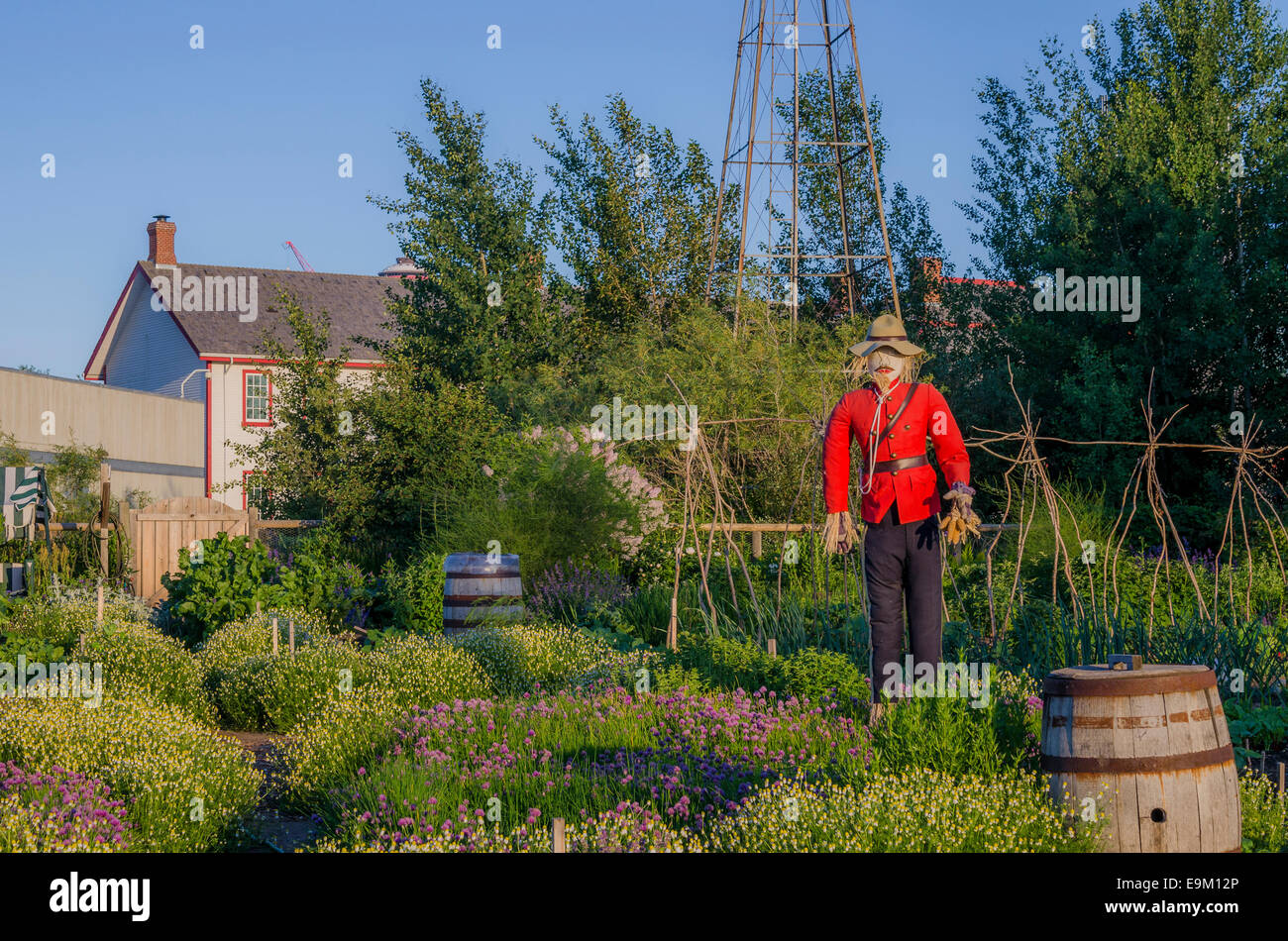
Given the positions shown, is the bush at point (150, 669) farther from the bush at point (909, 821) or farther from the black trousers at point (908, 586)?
the bush at point (909, 821)

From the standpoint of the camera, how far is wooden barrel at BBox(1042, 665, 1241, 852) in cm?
387

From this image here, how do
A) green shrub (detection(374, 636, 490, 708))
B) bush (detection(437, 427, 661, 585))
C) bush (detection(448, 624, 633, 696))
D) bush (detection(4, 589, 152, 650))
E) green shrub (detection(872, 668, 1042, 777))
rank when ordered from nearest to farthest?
green shrub (detection(872, 668, 1042, 777)) < green shrub (detection(374, 636, 490, 708)) < bush (detection(448, 624, 633, 696)) < bush (detection(4, 589, 152, 650)) < bush (detection(437, 427, 661, 585))

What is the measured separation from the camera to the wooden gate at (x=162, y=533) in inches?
550

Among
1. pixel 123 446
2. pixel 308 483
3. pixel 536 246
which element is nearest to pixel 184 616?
pixel 308 483

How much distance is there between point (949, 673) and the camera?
5688mm

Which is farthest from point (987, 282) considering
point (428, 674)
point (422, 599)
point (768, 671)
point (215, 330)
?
point (215, 330)

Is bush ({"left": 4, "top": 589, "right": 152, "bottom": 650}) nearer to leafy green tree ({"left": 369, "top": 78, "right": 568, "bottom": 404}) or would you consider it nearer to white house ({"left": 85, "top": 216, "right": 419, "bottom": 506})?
leafy green tree ({"left": 369, "top": 78, "right": 568, "bottom": 404})

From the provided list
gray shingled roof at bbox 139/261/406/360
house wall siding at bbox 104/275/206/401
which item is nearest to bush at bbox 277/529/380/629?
gray shingled roof at bbox 139/261/406/360

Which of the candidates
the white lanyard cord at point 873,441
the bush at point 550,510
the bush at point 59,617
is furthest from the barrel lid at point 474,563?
the white lanyard cord at point 873,441

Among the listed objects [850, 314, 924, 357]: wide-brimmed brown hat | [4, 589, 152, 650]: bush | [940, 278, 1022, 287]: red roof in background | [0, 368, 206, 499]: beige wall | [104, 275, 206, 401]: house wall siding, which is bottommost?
[4, 589, 152, 650]: bush

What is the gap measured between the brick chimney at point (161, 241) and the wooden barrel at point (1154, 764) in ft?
117

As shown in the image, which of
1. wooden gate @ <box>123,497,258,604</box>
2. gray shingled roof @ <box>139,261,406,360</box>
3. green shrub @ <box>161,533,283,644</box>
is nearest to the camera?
green shrub @ <box>161,533,283,644</box>

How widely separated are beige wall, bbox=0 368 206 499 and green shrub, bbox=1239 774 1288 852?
2343cm

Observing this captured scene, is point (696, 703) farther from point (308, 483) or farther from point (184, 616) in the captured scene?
point (308, 483)
